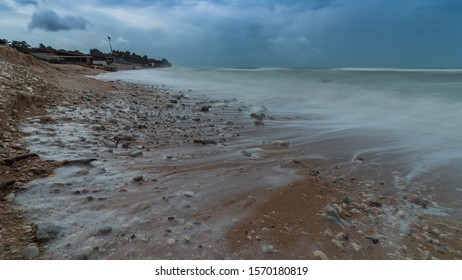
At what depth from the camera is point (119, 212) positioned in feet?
9.40

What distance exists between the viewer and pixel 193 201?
3.21 metres

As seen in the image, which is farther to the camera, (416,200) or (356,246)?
(416,200)

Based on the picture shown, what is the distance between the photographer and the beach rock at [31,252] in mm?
2154

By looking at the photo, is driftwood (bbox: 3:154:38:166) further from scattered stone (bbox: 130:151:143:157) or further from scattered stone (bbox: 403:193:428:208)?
scattered stone (bbox: 403:193:428:208)

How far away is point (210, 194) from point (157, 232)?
0.96 metres

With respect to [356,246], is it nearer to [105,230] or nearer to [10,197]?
[105,230]

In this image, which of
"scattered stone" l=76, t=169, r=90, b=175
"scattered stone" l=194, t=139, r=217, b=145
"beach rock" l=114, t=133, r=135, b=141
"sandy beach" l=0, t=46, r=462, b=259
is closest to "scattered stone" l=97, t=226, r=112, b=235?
"sandy beach" l=0, t=46, r=462, b=259

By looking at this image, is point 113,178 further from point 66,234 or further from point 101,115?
point 101,115

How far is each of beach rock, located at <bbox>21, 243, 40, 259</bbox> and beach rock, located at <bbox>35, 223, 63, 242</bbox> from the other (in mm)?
120

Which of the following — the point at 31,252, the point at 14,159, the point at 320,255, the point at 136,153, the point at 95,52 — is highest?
the point at 95,52

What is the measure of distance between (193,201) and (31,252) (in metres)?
1.55

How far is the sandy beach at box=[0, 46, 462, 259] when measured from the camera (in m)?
2.46

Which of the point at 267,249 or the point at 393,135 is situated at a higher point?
the point at 393,135

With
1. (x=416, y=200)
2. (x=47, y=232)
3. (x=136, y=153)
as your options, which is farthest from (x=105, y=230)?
(x=416, y=200)
